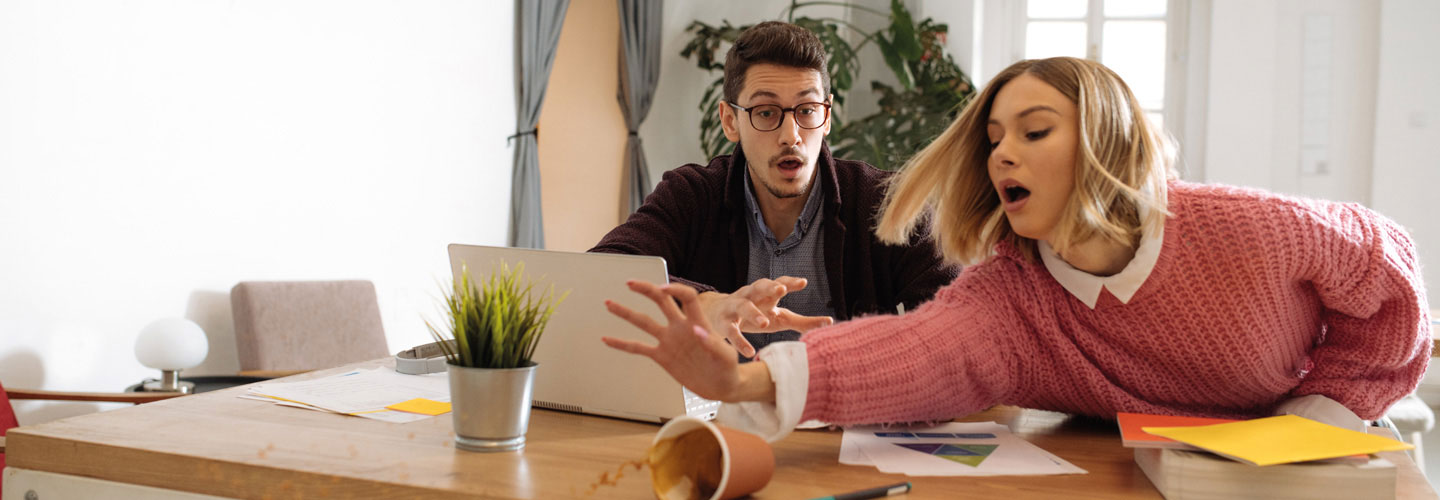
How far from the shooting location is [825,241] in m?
2.03

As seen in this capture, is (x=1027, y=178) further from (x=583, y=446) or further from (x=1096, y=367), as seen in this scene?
(x=583, y=446)

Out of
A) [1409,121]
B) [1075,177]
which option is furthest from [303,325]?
[1409,121]

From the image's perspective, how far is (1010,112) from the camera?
1.20 meters

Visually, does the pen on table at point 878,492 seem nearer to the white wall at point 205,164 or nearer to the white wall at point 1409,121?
the white wall at point 205,164

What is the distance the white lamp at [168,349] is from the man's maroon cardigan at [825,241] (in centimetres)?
110

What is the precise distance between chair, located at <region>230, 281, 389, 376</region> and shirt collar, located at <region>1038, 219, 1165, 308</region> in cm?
201

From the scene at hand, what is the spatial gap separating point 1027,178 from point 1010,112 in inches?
3.3

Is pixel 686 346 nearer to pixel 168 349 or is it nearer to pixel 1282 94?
pixel 168 349

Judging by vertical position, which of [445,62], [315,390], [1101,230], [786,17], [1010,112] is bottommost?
[315,390]

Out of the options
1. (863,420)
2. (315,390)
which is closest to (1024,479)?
(863,420)

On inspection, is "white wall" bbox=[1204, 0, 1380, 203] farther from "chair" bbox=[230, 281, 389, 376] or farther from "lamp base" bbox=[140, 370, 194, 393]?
"lamp base" bbox=[140, 370, 194, 393]

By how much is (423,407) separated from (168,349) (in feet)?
4.68

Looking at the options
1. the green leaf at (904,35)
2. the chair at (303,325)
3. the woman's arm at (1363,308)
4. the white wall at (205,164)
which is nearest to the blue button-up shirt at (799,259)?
the woman's arm at (1363,308)

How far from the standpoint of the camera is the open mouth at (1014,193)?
1.20 metres
